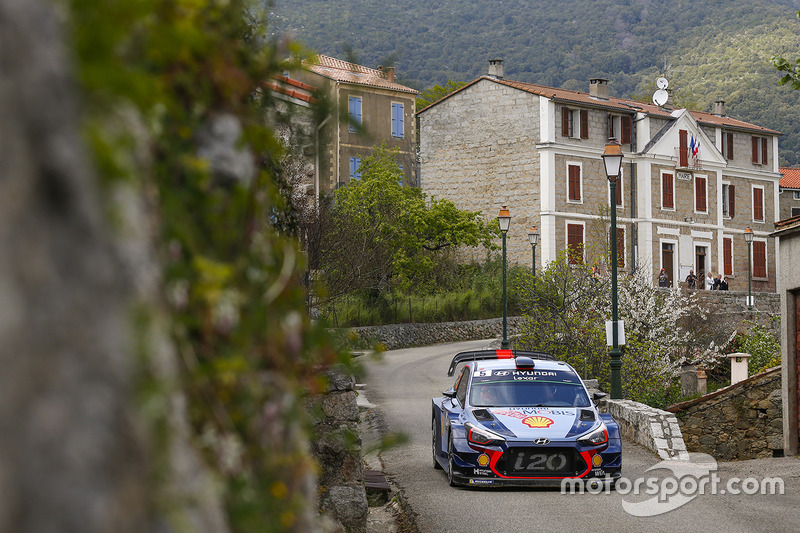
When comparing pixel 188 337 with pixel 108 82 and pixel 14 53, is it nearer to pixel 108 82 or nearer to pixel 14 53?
pixel 108 82

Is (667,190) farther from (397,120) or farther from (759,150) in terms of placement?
(397,120)

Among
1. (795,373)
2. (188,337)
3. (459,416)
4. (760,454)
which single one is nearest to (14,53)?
(188,337)

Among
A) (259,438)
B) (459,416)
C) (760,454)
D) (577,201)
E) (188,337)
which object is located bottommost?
(760,454)

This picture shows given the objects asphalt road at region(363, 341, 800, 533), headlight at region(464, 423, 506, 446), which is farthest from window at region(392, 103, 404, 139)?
headlight at region(464, 423, 506, 446)

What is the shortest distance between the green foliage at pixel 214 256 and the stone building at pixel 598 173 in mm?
48758

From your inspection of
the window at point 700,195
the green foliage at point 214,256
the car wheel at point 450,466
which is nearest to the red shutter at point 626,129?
the window at point 700,195

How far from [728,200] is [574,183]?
13975 millimetres

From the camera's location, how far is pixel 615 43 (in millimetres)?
176750

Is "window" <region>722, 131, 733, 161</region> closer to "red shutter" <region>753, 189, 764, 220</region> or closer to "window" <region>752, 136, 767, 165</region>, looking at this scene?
"window" <region>752, 136, 767, 165</region>

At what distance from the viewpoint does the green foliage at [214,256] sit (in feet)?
4.84

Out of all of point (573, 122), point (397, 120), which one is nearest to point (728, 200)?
point (573, 122)

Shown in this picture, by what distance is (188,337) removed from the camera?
1667mm

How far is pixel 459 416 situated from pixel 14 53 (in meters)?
11.6

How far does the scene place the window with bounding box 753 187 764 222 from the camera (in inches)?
2500
